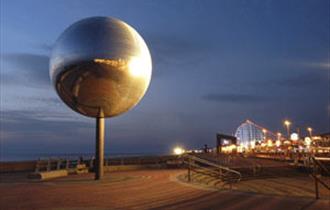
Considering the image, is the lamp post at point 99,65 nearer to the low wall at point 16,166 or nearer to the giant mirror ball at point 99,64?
the giant mirror ball at point 99,64

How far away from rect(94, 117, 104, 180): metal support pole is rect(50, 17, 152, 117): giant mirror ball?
1333 millimetres

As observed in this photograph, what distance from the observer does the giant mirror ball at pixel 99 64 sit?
47.2 feet

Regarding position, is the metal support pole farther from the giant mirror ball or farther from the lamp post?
the giant mirror ball

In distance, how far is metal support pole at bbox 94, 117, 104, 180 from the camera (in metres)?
17.1

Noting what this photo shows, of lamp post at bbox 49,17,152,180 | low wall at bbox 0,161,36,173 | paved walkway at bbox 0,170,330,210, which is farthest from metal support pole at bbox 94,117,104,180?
low wall at bbox 0,161,36,173

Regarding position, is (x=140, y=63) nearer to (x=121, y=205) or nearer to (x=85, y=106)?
(x=85, y=106)

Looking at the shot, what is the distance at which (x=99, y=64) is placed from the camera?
564 inches

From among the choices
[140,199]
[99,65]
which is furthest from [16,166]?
[140,199]

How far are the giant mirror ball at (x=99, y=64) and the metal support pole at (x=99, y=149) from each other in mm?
1333

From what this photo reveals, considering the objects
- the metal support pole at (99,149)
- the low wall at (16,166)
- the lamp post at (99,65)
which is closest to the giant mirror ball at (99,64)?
the lamp post at (99,65)

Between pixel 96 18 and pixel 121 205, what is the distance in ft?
31.3

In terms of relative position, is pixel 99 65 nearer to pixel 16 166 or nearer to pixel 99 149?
pixel 99 149

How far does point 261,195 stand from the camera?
1120 centimetres

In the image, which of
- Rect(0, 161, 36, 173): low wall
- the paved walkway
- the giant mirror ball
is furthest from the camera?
Rect(0, 161, 36, 173): low wall
